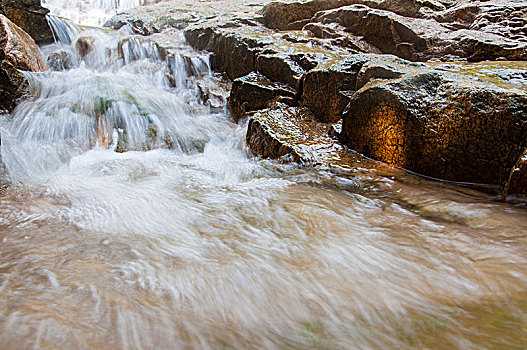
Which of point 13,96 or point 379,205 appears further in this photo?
point 13,96

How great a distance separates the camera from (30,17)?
32.3ft

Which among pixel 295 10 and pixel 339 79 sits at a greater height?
pixel 295 10

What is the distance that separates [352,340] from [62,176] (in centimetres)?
476

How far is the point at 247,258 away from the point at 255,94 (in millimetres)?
5087

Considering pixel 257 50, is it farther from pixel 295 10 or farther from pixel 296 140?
pixel 296 140

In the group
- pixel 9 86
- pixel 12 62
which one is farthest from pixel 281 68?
pixel 12 62

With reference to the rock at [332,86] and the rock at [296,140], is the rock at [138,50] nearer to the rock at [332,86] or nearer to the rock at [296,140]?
the rock at [296,140]

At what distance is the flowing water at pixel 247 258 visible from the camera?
1502 mm

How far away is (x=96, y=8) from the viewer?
1602cm

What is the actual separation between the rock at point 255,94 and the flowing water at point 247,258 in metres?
2.00

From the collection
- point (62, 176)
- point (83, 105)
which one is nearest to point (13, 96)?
point (83, 105)

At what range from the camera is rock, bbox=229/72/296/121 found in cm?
634

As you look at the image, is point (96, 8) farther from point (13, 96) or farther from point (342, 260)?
point (342, 260)

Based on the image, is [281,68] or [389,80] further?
[281,68]
